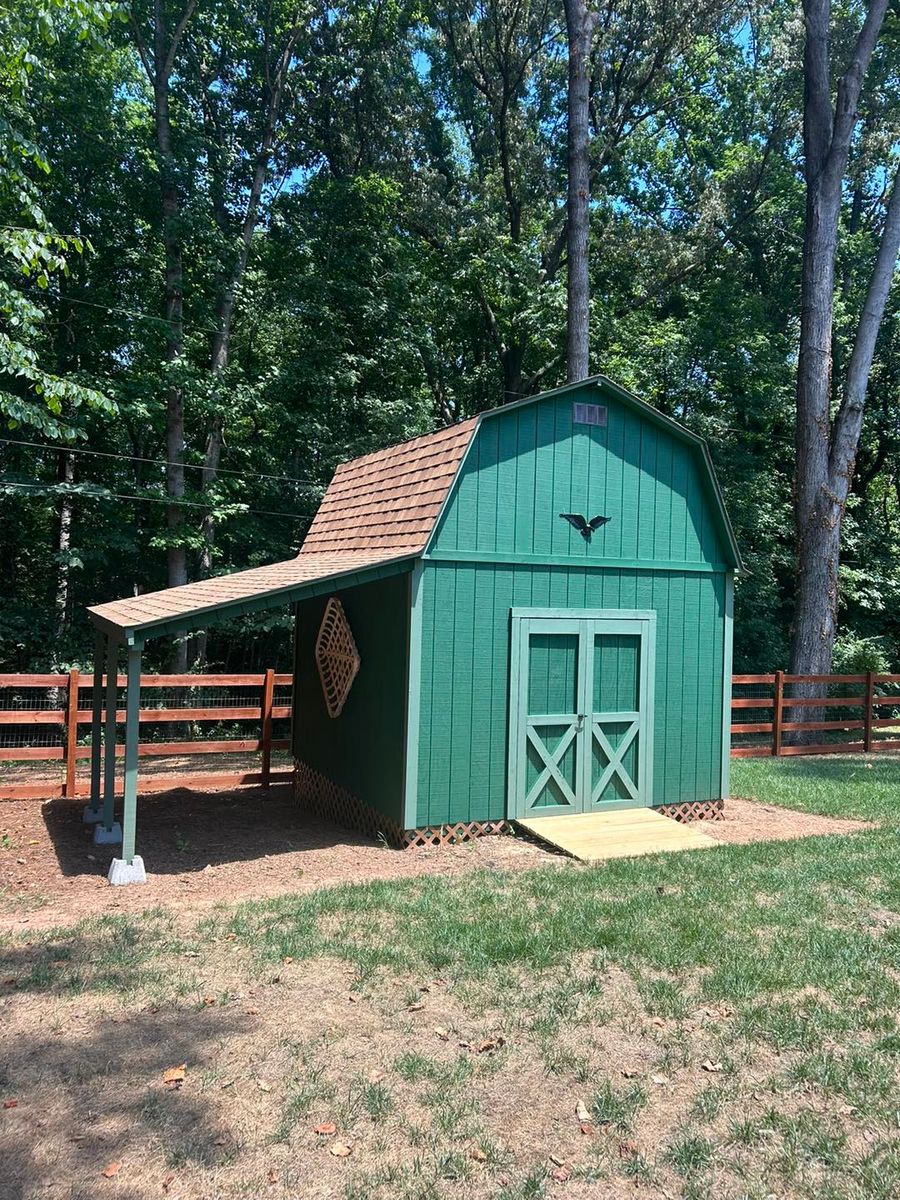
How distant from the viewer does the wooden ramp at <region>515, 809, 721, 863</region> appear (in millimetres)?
6816

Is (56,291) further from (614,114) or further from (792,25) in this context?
(792,25)

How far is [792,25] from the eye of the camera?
20.0 metres

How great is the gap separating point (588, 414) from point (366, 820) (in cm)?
417

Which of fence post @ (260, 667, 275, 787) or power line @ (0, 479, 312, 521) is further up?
power line @ (0, 479, 312, 521)

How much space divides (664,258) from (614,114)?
429cm

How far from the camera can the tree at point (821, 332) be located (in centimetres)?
1455

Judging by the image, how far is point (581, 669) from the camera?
7797 millimetres

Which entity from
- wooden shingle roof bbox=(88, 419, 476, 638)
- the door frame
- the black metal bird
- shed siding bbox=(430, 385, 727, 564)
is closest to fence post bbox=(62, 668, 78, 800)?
wooden shingle roof bbox=(88, 419, 476, 638)

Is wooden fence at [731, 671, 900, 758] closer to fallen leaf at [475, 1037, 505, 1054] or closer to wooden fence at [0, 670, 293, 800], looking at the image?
wooden fence at [0, 670, 293, 800]

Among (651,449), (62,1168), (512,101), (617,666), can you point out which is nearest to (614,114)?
(512,101)

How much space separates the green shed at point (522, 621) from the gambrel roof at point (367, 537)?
30 millimetres

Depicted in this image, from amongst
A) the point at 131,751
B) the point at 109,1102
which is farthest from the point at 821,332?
the point at 109,1102

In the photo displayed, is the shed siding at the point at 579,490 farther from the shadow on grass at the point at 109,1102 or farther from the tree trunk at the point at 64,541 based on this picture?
the tree trunk at the point at 64,541

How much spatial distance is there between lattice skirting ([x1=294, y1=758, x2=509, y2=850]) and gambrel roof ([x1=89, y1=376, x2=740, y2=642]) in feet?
6.94
